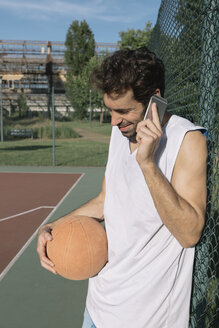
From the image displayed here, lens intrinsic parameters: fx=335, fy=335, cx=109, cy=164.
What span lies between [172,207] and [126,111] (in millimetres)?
525

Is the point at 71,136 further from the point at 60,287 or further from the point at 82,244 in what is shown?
the point at 82,244

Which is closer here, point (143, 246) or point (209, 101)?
point (143, 246)

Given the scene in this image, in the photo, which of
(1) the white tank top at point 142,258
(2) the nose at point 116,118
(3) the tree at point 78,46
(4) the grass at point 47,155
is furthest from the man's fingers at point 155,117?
(3) the tree at point 78,46

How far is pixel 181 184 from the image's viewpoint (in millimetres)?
1295

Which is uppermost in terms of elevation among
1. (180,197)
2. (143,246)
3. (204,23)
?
(204,23)

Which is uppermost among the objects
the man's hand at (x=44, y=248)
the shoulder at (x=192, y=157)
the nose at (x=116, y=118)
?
→ the nose at (x=116, y=118)

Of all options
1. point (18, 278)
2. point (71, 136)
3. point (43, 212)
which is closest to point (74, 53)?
point (71, 136)

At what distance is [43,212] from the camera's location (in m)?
6.63

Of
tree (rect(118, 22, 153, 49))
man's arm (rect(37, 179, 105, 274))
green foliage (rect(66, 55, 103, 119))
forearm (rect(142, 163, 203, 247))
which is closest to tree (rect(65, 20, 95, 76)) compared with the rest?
green foliage (rect(66, 55, 103, 119))

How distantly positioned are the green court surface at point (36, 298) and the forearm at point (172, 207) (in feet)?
7.48

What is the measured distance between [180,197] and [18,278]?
3262 mm

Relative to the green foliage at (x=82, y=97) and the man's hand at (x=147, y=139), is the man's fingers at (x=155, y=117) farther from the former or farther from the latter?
the green foliage at (x=82, y=97)

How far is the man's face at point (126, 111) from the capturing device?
4.92 ft

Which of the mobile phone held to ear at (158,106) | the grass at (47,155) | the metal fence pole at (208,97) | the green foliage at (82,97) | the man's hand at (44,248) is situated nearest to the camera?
the mobile phone held to ear at (158,106)
